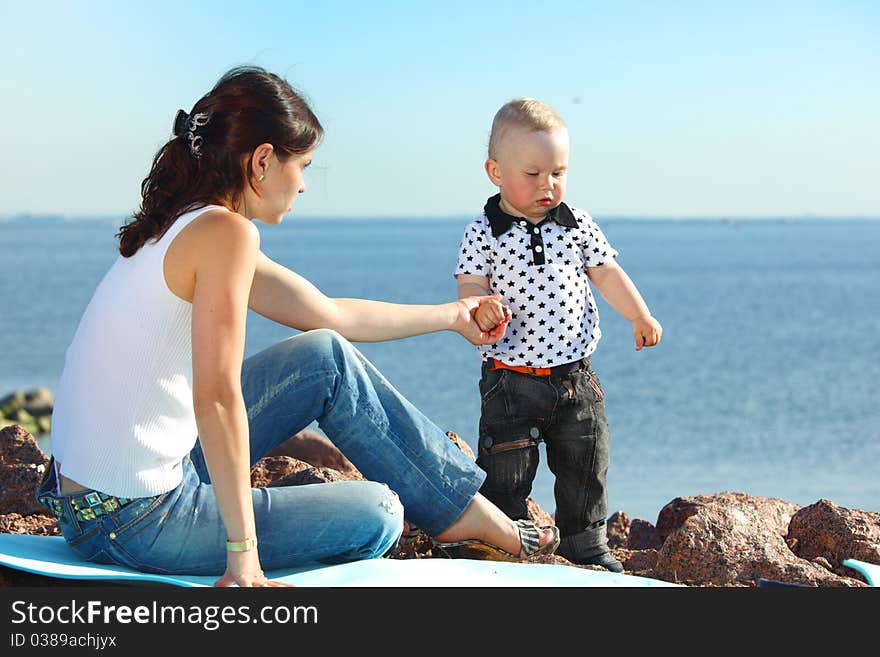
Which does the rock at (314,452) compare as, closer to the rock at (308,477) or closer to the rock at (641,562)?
the rock at (308,477)

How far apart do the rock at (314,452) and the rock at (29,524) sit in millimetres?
1644

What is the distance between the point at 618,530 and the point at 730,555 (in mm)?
1789

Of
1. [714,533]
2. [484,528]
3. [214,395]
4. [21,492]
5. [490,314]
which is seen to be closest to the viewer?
[214,395]

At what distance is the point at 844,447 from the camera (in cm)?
1507

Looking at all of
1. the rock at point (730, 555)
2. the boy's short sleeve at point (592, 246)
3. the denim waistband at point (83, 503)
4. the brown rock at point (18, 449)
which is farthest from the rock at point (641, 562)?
the brown rock at point (18, 449)

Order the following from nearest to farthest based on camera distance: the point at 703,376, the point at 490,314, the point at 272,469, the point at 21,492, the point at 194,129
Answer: the point at 194,129
the point at 490,314
the point at 21,492
the point at 272,469
the point at 703,376

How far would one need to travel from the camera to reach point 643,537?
5.70 meters

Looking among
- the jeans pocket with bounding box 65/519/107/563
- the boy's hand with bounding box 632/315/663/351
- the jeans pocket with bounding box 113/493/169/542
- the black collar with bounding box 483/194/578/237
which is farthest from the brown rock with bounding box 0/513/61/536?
the boy's hand with bounding box 632/315/663/351

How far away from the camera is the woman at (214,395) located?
324cm

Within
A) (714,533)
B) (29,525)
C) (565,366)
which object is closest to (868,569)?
(714,533)

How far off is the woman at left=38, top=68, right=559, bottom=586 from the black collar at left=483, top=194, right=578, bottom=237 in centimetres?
95

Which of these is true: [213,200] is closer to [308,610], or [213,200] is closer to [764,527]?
[308,610]

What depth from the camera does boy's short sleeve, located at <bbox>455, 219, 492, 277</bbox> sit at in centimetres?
467

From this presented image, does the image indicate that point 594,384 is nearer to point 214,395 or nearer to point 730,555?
point 730,555
